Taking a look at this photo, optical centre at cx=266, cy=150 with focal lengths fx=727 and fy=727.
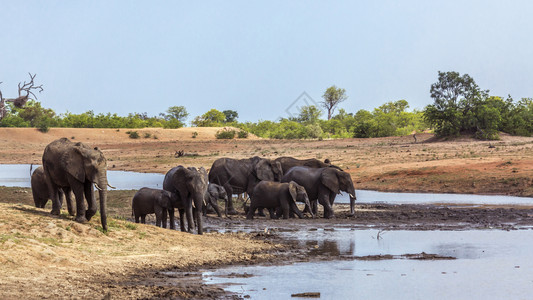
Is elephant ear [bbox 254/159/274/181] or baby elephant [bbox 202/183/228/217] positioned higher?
elephant ear [bbox 254/159/274/181]

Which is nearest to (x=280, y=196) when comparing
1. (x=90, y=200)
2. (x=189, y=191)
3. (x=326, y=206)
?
(x=326, y=206)

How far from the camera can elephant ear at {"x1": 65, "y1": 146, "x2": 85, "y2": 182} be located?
1308 cm

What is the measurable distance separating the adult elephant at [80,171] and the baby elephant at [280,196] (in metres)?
7.77

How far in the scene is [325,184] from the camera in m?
21.4

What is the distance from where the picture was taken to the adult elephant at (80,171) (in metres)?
13.0

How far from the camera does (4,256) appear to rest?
34.0ft

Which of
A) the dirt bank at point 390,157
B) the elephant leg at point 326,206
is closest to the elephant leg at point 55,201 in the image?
the elephant leg at point 326,206

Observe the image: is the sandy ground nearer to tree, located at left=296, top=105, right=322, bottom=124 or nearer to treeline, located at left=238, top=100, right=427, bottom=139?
treeline, located at left=238, top=100, right=427, bottom=139

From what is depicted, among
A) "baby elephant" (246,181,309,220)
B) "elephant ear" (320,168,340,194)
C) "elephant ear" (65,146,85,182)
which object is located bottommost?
"baby elephant" (246,181,309,220)

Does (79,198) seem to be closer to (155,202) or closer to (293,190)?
(155,202)

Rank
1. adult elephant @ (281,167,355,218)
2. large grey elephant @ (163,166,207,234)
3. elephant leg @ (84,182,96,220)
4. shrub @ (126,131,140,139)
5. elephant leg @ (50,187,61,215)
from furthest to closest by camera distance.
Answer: shrub @ (126,131,140,139), adult elephant @ (281,167,355,218), large grey elephant @ (163,166,207,234), elephant leg @ (50,187,61,215), elephant leg @ (84,182,96,220)

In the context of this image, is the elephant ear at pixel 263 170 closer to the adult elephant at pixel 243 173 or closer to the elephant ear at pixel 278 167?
the adult elephant at pixel 243 173

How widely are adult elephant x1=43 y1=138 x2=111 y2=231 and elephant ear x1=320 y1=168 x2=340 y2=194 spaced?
9.37 meters

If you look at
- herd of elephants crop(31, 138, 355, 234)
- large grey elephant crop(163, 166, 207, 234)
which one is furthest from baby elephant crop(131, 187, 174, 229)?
large grey elephant crop(163, 166, 207, 234)
